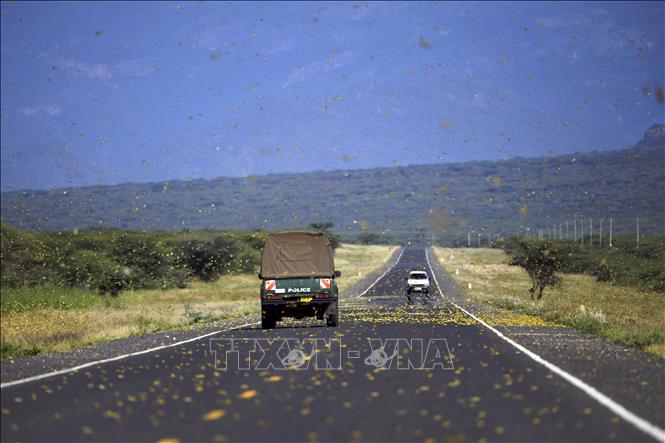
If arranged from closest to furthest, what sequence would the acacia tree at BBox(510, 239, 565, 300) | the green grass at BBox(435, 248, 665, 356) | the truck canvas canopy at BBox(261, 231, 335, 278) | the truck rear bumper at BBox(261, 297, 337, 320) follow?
the green grass at BBox(435, 248, 665, 356) → the truck rear bumper at BBox(261, 297, 337, 320) → the truck canvas canopy at BBox(261, 231, 335, 278) → the acacia tree at BBox(510, 239, 565, 300)

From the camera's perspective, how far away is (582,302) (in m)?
50.4

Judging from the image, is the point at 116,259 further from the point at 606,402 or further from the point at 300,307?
the point at 606,402

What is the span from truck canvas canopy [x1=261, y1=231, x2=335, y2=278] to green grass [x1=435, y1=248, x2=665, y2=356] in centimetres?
736

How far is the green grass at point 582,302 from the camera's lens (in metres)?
24.7

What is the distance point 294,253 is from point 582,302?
23.4 m

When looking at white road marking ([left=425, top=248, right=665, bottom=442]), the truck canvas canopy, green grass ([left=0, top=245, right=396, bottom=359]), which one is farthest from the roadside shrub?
white road marking ([left=425, top=248, right=665, bottom=442])

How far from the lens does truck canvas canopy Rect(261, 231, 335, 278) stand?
102 feet

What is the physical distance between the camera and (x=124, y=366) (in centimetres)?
1697

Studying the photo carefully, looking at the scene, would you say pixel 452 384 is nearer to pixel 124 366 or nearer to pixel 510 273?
pixel 124 366

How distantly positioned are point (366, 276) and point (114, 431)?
77564 millimetres

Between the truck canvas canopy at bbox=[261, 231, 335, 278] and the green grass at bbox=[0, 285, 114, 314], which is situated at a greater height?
the truck canvas canopy at bbox=[261, 231, 335, 278]

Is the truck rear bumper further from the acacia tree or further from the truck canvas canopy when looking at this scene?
the acacia tree

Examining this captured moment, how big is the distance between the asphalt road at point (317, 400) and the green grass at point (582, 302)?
5627 mm

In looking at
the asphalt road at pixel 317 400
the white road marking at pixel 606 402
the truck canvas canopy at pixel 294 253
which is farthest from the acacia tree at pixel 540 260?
the white road marking at pixel 606 402
